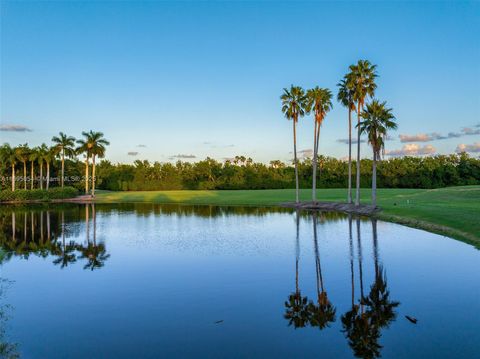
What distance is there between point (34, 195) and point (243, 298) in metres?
81.1

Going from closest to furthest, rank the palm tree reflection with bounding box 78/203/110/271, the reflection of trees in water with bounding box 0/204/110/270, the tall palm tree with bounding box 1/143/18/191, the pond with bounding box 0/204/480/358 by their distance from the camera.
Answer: the pond with bounding box 0/204/480/358 < the palm tree reflection with bounding box 78/203/110/271 < the reflection of trees in water with bounding box 0/204/110/270 < the tall palm tree with bounding box 1/143/18/191

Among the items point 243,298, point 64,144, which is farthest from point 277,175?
point 243,298

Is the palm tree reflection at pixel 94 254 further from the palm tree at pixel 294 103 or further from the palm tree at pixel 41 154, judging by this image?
the palm tree at pixel 41 154

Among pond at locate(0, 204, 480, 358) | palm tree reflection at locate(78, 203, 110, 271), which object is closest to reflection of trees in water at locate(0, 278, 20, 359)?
pond at locate(0, 204, 480, 358)

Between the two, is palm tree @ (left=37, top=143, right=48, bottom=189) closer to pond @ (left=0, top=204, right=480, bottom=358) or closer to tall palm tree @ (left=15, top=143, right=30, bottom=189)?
tall palm tree @ (left=15, top=143, right=30, bottom=189)

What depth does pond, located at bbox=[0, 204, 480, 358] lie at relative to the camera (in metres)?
10.7

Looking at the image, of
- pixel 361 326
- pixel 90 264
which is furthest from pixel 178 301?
pixel 90 264

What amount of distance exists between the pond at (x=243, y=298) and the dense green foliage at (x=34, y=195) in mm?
60574

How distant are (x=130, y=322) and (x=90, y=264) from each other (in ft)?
32.9

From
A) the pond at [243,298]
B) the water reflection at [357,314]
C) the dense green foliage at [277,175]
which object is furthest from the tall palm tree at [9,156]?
the water reflection at [357,314]

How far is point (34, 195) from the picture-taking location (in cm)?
8300

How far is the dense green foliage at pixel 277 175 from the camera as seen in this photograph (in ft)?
357

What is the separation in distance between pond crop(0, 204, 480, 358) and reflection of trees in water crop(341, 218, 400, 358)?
4cm

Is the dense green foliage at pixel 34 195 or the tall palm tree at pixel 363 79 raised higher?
the tall palm tree at pixel 363 79
